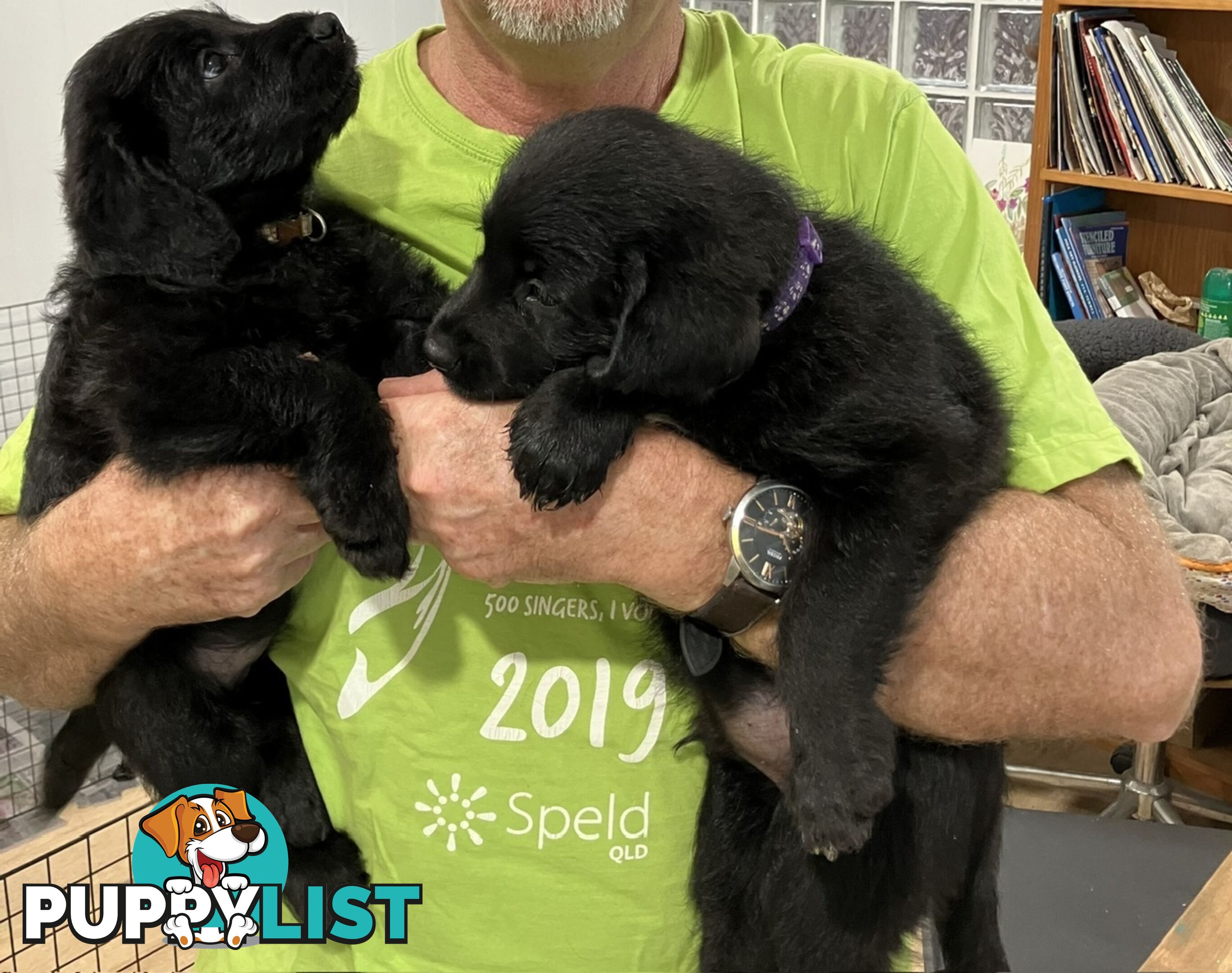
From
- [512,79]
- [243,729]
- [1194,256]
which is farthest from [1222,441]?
[243,729]

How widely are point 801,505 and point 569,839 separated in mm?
498

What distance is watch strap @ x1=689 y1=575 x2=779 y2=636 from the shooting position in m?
1.19

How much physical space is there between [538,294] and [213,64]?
527mm

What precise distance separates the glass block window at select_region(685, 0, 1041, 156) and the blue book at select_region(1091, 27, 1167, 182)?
439 millimetres

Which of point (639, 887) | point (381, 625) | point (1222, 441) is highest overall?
point (381, 625)

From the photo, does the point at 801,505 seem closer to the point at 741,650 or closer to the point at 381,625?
the point at 741,650

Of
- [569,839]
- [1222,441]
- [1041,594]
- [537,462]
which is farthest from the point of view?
[1222,441]

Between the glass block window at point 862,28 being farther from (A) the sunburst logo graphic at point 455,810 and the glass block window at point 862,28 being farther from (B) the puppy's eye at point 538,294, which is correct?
(A) the sunburst logo graphic at point 455,810

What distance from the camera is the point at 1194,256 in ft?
13.5

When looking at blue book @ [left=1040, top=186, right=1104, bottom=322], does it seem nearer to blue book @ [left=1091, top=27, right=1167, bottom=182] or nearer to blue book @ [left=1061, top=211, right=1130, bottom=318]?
blue book @ [left=1061, top=211, right=1130, bottom=318]

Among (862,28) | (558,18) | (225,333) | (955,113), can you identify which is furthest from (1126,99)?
(225,333)

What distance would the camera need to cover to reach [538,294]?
115cm

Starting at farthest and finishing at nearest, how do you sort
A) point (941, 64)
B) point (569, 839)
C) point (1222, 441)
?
point (941, 64) < point (1222, 441) < point (569, 839)

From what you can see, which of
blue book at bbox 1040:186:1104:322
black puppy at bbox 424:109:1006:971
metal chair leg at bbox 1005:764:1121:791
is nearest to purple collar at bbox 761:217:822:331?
black puppy at bbox 424:109:1006:971
